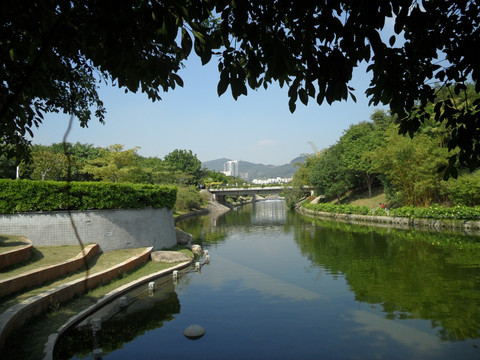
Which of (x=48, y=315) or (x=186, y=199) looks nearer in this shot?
(x=48, y=315)

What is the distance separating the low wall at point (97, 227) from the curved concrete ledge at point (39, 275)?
8.42ft

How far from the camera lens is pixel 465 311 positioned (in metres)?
11.2

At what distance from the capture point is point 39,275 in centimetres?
1132

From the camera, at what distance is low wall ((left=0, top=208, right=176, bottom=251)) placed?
15578 millimetres

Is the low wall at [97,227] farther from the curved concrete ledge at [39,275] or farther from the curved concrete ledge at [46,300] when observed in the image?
the curved concrete ledge at [46,300]

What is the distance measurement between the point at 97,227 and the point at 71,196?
199 cm

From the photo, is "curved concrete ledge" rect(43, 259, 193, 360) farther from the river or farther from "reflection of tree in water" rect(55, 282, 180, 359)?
the river

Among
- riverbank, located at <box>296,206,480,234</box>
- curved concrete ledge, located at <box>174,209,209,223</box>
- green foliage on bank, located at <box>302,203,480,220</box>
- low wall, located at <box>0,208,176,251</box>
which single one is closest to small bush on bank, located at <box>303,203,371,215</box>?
green foliage on bank, located at <box>302,203,480,220</box>

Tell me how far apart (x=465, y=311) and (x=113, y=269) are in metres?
13.1

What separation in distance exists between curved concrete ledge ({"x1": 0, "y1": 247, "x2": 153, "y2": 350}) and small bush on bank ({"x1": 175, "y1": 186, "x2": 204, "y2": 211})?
39.6 meters

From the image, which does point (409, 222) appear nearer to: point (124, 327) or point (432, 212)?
point (432, 212)

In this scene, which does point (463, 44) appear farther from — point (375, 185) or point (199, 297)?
point (375, 185)

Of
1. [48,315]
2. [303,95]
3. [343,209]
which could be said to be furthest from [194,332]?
[343,209]

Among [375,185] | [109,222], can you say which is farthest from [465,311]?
[375,185]
